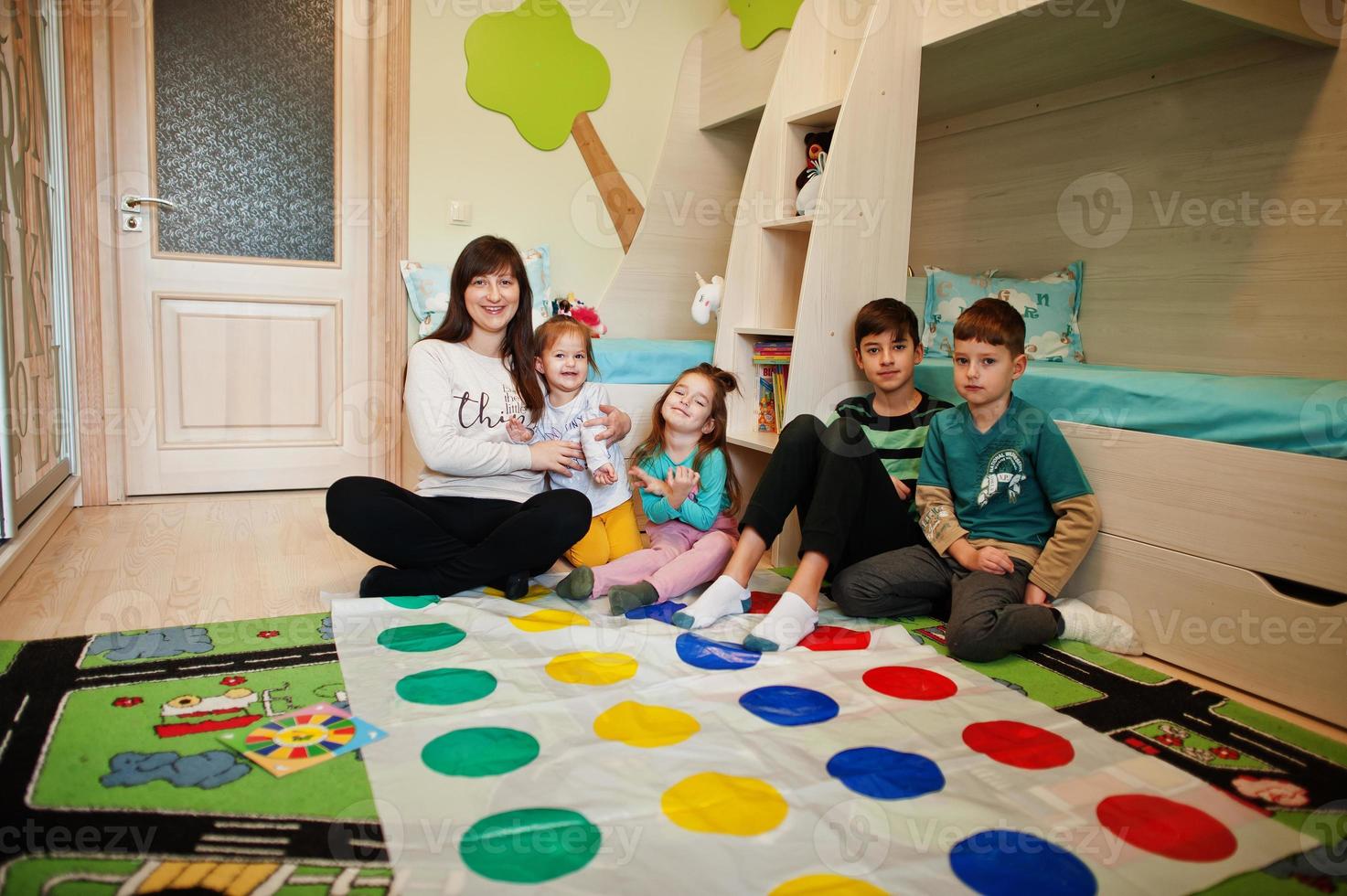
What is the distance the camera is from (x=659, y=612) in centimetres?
167

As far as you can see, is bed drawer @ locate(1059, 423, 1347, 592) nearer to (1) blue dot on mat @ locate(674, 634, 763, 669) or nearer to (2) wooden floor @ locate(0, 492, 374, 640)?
(1) blue dot on mat @ locate(674, 634, 763, 669)

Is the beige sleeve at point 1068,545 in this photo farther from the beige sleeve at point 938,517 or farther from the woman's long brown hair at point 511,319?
the woman's long brown hair at point 511,319

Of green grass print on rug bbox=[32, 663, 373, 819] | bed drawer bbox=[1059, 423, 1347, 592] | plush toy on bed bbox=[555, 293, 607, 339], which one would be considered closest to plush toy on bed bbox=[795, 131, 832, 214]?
plush toy on bed bbox=[555, 293, 607, 339]

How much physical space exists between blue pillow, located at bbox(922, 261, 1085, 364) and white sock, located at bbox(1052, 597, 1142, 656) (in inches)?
30.0

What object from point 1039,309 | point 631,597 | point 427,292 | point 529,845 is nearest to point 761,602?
point 631,597

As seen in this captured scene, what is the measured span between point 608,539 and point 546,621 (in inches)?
15.8

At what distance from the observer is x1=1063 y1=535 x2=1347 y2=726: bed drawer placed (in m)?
1.33

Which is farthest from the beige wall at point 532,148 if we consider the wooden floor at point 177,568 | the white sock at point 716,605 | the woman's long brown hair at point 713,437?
the white sock at point 716,605

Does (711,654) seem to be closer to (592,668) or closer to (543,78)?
(592,668)

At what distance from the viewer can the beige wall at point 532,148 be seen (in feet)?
9.34

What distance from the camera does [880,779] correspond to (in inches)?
42.1

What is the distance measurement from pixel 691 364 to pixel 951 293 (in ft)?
2.36

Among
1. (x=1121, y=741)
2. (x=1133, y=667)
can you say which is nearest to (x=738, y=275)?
(x=1133, y=667)

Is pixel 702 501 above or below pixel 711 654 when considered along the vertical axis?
above
